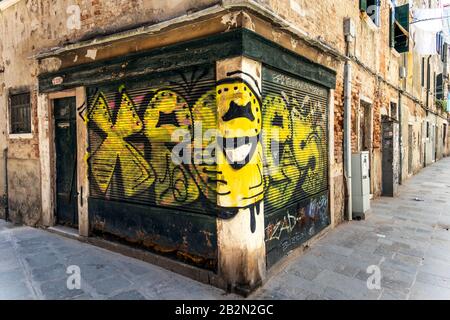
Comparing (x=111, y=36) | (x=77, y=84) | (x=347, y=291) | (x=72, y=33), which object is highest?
(x=72, y=33)

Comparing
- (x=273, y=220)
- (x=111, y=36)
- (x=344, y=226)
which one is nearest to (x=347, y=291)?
(x=273, y=220)

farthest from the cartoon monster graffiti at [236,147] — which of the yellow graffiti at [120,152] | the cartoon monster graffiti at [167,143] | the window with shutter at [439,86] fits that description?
the window with shutter at [439,86]

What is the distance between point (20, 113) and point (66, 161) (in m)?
2.06

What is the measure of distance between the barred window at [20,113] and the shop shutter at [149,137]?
2336 millimetres

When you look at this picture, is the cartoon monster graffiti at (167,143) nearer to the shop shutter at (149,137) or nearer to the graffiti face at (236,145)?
the shop shutter at (149,137)

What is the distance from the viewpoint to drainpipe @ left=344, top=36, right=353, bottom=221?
658 centimetres

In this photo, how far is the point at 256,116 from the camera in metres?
3.72

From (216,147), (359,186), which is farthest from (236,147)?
(359,186)

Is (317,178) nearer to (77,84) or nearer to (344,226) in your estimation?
(344,226)

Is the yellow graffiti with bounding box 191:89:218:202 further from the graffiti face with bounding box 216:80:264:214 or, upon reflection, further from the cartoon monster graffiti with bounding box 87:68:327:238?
the graffiti face with bounding box 216:80:264:214

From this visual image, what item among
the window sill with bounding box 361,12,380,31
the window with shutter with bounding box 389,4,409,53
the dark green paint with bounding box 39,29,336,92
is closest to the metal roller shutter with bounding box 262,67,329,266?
the dark green paint with bounding box 39,29,336,92

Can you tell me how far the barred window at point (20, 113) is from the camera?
6.62 m

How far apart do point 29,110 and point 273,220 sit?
Result: 20.0ft

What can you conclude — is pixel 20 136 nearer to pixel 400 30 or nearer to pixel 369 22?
pixel 369 22
